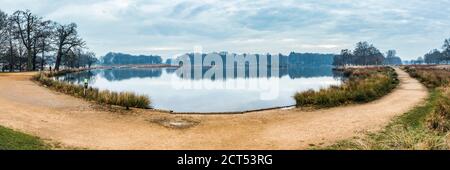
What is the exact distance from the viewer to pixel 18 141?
36.1ft

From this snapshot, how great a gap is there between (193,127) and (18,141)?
5945mm

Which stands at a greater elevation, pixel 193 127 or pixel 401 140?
pixel 401 140

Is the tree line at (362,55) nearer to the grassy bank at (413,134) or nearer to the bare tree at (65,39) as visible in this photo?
the bare tree at (65,39)

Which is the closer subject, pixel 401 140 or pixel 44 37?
pixel 401 140

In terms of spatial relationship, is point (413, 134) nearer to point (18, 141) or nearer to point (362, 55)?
point (18, 141)

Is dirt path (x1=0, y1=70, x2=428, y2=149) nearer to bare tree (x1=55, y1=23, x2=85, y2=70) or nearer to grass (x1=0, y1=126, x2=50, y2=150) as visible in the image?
grass (x1=0, y1=126, x2=50, y2=150)

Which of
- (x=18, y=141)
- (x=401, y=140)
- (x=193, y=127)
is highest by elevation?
(x=401, y=140)

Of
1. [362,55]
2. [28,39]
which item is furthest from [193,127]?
[362,55]

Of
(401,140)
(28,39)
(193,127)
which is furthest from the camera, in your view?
(28,39)

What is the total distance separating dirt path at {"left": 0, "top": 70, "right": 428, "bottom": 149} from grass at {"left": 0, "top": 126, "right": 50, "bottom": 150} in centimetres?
64

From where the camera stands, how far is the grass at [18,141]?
34.1 feet
